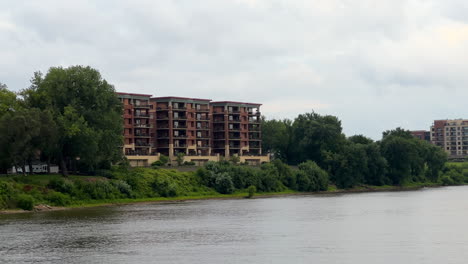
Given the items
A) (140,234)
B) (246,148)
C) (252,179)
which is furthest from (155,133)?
(140,234)

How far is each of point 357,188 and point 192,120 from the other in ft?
157

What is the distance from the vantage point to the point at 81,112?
116 meters

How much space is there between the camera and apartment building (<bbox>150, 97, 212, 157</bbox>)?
179875 millimetres

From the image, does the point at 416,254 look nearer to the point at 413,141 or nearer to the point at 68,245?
the point at 68,245

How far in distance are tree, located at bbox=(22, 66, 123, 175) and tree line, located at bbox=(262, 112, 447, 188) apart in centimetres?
6628

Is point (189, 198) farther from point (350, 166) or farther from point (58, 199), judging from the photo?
point (350, 166)

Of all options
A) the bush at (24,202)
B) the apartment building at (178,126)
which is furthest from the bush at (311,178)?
the bush at (24,202)

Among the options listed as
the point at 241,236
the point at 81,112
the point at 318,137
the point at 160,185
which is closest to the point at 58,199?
the point at 81,112

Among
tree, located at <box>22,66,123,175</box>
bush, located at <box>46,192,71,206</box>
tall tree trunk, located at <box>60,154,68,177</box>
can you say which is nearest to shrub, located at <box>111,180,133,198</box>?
tree, located at <box>22,66,123,175</box>

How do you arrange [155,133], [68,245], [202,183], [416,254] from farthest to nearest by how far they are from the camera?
[155,133] → [202,183] → [68,245] → [416,254]

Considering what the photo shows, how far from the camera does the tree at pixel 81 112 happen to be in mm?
109938

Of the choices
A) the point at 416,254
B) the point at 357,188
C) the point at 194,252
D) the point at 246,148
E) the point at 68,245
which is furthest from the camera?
the point at 246,148

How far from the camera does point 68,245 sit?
5775cm

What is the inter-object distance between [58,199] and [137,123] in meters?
71.3
